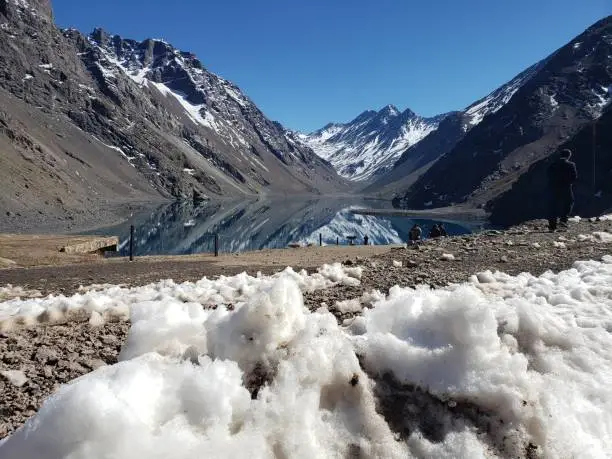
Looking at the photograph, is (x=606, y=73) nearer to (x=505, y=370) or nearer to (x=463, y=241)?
(x=463, y=241)

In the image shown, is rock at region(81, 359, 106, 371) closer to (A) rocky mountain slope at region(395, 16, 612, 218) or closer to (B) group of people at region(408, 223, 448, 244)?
(B) group of people at region(408, 223, 448, 244)

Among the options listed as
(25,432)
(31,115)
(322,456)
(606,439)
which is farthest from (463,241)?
(31,115)

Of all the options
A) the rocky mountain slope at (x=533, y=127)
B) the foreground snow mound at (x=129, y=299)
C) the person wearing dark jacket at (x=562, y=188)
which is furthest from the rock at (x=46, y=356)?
the rocky mountain slope at (x=533, y=127)

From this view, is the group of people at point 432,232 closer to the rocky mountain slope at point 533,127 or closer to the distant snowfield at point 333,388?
the distant snowfield at point 333,388

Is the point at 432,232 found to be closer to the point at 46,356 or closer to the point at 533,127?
the point at 46,356

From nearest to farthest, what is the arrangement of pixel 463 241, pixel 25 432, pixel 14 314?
pixel 25 432 < pixel 14 314 < pixel 463 241

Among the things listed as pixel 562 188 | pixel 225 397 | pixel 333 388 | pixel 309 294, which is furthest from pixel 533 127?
pixel 225 397
